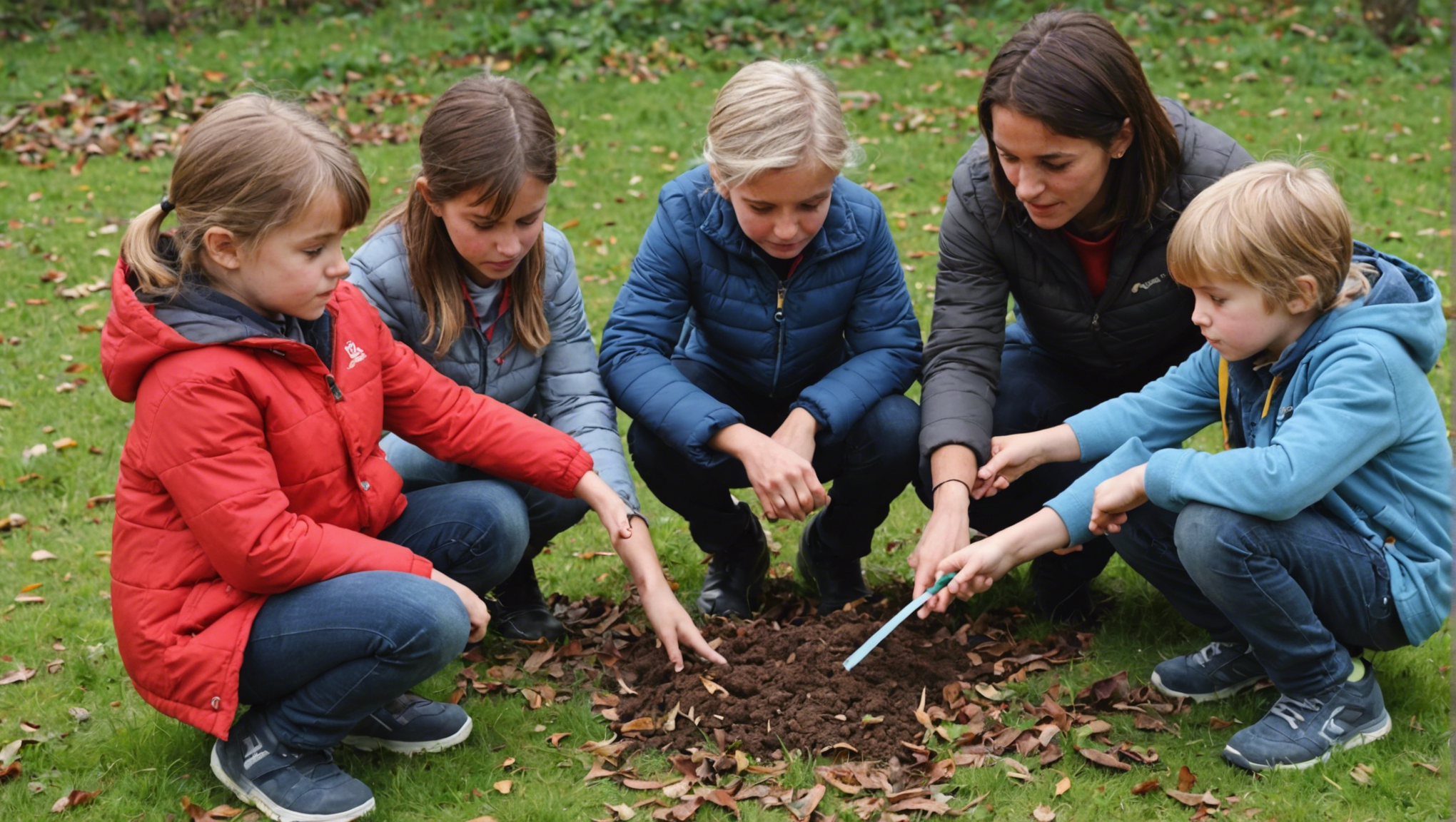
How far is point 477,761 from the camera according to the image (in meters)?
3.01

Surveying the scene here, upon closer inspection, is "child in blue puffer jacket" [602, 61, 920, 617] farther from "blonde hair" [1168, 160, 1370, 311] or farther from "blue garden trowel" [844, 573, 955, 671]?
"blonde hair" [1168, 160, 1370, 311]

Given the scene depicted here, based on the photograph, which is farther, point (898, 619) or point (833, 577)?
point (833, 577)

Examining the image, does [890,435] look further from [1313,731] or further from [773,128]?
[1313,731]

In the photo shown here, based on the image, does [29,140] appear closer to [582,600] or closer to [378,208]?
[378,208]

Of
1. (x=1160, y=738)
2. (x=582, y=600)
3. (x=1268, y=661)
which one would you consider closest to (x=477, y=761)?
(x=582, y=600)

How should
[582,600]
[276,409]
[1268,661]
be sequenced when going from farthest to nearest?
[582,600] < [1268,661] < [276,409]

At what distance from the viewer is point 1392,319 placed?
2637mm

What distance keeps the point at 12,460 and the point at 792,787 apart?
355cm

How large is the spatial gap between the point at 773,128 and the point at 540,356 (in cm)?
99

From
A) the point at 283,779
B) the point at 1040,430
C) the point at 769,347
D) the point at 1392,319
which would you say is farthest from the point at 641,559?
the point at 1392,319

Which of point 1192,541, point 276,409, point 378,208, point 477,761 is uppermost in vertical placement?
point 276,409

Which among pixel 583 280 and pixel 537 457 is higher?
pixel 537 457

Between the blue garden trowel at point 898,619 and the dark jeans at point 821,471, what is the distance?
470mm

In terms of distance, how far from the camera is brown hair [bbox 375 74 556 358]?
10.2 ft
